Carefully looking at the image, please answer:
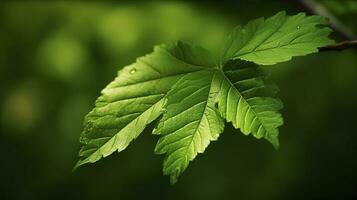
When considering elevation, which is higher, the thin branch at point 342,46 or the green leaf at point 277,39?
the green leaf at point 277,39

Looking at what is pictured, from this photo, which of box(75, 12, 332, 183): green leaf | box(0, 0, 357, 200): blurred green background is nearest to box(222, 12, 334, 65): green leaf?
box(75, 12, 332, 183): green leaf

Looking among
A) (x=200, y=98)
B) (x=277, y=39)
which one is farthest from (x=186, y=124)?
(x=277, y=39)

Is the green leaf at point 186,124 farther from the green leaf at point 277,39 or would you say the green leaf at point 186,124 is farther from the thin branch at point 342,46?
the thin branch at point 342,46

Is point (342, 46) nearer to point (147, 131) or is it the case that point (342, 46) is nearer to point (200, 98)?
point (200, 98)

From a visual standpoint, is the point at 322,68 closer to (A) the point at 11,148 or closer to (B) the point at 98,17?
(B) the point at 98,17

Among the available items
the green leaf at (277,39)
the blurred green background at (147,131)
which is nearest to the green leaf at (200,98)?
the green leaf at (277,39)
